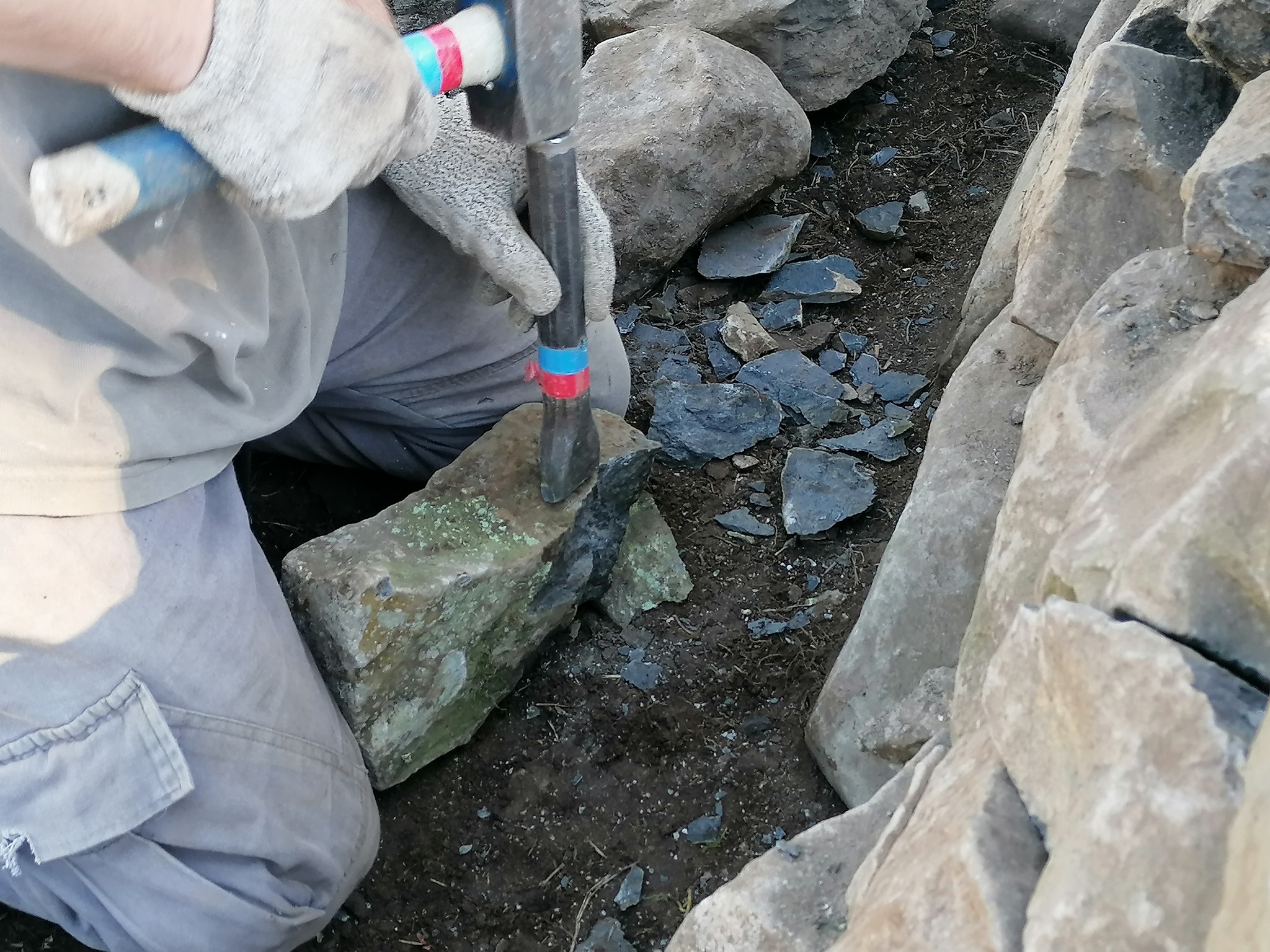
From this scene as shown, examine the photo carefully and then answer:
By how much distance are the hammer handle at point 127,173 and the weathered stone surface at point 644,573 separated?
1001 mm

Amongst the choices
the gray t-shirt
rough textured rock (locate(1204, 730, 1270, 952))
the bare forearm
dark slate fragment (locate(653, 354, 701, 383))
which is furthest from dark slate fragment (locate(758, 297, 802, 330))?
rough textured rock (locate(1204, 730, 1270, 952))

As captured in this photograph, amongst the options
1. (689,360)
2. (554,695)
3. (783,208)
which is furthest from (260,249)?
(783,208)

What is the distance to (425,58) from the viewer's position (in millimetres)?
1407

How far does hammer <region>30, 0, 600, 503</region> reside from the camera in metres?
1.12

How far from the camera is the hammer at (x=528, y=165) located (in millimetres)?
1121

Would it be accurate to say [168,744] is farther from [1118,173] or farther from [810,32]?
[810,32]

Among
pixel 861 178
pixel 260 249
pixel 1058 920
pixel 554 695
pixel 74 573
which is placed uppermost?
pixel 1058 920

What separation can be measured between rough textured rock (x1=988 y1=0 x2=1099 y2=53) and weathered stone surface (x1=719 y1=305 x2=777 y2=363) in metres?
1.42

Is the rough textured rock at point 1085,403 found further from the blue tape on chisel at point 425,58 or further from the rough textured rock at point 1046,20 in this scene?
the rough textured rock at point 1046,20

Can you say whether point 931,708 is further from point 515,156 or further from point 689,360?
point 689,360

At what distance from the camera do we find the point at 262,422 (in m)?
1.69

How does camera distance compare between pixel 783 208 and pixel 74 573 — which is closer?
pixel 74 573

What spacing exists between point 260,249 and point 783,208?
5.79 feet

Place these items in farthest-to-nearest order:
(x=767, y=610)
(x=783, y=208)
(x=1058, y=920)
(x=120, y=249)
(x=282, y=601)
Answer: (x=783, y=208), (x=767, y=610), (x=282, y=601), (x=120, y=249), (x=1058, y=920)
